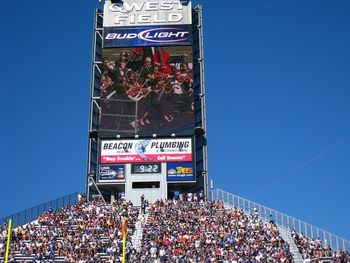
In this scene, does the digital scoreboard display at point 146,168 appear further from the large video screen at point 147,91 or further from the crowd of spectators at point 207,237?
the crowd of spectators at point 207,237

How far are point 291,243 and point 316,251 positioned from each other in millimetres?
2644

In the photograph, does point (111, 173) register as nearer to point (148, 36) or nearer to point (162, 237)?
point (148, 36)

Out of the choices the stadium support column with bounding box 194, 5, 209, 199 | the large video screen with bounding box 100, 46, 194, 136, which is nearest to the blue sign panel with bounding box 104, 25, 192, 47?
the large video screen with bounding box 100, 46, 194, 136

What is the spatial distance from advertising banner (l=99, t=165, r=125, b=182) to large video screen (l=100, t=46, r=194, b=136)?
120 inches

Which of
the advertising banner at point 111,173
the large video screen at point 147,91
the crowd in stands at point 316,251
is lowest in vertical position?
the crowd in stands at point 316,251

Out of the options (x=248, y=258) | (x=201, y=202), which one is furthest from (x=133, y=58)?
(x=248, y=258)

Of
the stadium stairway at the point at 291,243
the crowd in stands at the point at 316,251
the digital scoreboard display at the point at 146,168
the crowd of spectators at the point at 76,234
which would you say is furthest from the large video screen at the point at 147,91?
the crowd in stands at the point at 316,251

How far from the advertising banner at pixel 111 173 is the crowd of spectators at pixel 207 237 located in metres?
5.62

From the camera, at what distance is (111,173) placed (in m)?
55.4

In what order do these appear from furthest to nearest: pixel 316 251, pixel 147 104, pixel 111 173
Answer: pixel 147 104, pixel 111 173, pixel 316 251

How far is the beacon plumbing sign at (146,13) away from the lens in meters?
61.5

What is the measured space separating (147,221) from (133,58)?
1757cm

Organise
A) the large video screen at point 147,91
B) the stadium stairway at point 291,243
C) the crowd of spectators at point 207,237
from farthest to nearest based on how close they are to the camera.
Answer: the large video screen at point 147,91 → the stadium stairway at point 291,243 → the crowd of spectators at point 207,237

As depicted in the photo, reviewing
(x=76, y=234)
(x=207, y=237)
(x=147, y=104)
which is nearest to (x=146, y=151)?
(x=147, y=104)
